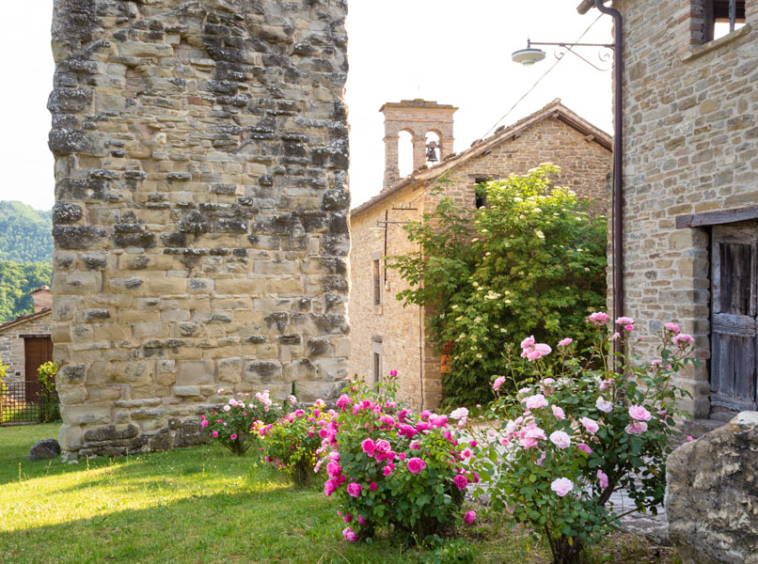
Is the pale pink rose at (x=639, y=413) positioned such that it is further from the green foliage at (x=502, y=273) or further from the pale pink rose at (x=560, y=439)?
the green foliage at (x=502, y=273)

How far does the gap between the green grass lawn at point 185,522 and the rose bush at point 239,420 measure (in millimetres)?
410

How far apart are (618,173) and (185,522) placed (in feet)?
22.0

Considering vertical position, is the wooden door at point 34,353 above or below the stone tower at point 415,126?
below

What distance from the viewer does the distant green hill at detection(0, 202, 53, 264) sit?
198ft

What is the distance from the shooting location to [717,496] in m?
2.80

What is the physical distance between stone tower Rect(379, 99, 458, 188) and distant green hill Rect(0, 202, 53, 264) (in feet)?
164

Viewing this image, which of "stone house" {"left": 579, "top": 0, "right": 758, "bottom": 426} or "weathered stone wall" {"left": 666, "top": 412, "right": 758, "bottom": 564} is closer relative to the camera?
"weathered stone wall" {"left": 666, "top": 412, "right": 758, "bottom": 564}

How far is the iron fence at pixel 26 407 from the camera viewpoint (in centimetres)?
1770

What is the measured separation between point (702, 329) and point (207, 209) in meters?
5.43

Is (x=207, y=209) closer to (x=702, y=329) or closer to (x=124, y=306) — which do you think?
(x=124, y=306)

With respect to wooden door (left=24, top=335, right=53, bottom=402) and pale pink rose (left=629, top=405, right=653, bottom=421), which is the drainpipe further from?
wooden door (left=24, top=335, right=53, bottom=402)

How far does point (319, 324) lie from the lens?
6.52m

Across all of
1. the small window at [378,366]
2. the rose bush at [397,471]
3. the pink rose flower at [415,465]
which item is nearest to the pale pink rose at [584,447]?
the rose bush at [397,471]

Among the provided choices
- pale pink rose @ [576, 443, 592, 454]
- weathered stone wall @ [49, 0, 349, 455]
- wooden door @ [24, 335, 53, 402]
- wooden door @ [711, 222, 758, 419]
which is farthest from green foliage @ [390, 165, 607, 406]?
wooden door @ [24, 335, 53, 402]
